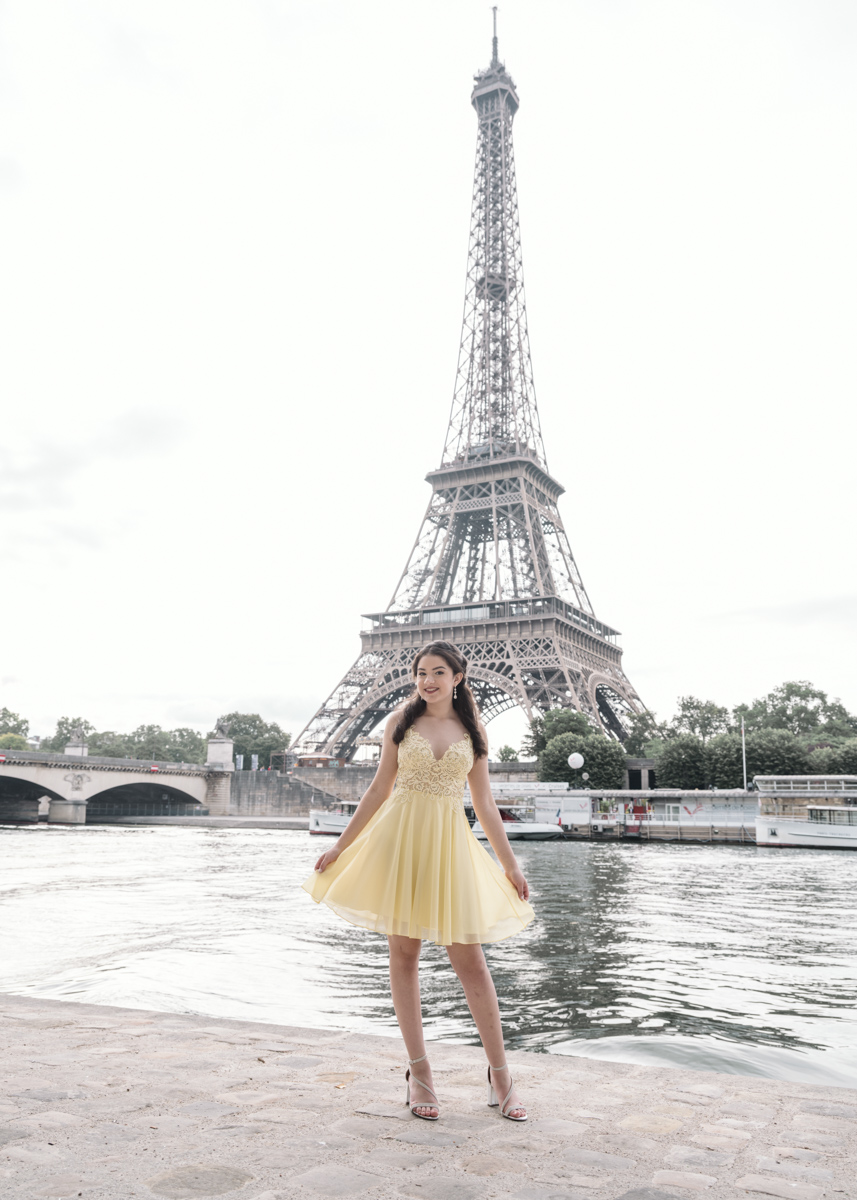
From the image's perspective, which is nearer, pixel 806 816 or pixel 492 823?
pixel 492 823

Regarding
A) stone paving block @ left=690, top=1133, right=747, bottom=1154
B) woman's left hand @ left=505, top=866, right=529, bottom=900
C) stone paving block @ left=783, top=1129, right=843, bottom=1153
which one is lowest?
stone paving block @ left=783, top=1129, right=843, bottom=1153

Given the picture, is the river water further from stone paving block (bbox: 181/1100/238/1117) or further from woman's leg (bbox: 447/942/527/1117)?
stone paving block (bbox: 181/1100/238/1117)

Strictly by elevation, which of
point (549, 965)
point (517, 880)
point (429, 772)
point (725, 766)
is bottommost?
point (549, 965)

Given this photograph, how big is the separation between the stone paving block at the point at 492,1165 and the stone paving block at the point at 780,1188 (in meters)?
0.70

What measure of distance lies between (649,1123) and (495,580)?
61113 mm

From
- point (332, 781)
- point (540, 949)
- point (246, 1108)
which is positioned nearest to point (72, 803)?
point (332, 781)

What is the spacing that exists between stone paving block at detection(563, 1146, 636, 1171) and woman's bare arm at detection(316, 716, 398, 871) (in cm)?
151

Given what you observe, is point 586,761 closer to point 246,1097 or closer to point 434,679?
point 434,679

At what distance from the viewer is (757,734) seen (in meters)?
56.6

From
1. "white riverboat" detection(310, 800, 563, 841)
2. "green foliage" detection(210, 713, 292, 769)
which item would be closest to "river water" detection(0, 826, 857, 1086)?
"white riverboat" detection(310, 800, 563, 841)

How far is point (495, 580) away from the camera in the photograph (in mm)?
64500

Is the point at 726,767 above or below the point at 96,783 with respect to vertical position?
above

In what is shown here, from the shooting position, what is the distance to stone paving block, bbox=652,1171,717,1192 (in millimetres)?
2930

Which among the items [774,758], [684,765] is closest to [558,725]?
[684,765]
